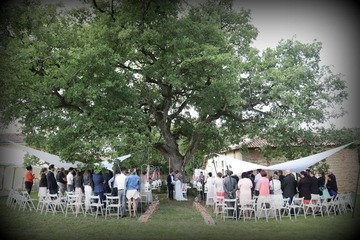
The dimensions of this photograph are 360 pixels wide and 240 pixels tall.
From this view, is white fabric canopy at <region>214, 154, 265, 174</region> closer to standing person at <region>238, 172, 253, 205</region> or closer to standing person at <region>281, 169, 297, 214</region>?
standing person at <region>281, 169, 297, 214</region>

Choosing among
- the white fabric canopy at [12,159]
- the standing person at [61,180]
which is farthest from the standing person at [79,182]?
the white fabric canopy at [12,159]

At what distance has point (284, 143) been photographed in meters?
19.3

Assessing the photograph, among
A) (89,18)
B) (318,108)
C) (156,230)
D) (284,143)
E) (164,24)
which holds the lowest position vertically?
(156,230)

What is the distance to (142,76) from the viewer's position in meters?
21.1

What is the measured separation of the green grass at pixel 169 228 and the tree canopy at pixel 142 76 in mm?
3112

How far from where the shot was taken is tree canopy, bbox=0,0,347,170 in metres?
15.4

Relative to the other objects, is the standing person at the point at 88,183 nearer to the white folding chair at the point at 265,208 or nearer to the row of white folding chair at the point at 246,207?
the row of white folding chair at the point at 246,207

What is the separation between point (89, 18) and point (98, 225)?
13588 millimetres

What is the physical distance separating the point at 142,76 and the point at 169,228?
12.2m

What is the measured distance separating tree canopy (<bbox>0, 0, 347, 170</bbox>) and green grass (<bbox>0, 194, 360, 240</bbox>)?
3112 mm

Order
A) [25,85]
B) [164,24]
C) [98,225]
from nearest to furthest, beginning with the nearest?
1. [98,225]
2. [25,85]
3. [164,24]

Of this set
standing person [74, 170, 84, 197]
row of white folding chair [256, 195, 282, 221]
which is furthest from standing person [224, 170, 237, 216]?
standing person [74, 170, 84, 197]

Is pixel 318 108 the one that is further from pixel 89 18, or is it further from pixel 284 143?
pixel 89 18

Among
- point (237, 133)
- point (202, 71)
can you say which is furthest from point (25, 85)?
point (237, 133)
